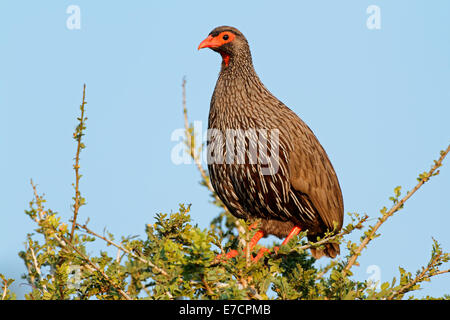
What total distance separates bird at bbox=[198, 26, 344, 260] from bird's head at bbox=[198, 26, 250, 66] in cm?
1

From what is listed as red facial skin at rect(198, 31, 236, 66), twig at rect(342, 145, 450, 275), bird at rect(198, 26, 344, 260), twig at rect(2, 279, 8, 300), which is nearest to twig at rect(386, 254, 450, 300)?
twig at rect(342, 145, 450, 275)

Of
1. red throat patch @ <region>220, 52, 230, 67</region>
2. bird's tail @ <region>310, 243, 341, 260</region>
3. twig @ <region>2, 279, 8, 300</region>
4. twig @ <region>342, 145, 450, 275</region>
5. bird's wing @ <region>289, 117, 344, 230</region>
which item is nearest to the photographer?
twig @ <region>2, 279, 8, 300</region>

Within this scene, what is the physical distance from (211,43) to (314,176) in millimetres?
2016

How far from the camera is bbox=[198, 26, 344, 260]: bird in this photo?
5852 mm

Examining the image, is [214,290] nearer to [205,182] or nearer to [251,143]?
[205,182]

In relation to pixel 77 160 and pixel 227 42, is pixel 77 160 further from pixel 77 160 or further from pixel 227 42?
pixel 227 42

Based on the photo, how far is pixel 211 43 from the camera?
6.46 metres

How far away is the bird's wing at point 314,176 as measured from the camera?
19.9ft

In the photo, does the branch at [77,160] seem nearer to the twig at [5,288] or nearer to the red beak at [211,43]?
the twig at [5,288]

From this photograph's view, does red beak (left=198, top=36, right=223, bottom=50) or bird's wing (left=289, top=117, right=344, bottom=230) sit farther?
red beak (left=198, top=36, right=223, bottom=50)

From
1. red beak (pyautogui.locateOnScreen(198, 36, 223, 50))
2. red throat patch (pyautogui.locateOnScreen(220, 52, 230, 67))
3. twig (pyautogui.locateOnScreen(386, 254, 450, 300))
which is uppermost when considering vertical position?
red beak (pyautogui.locateOnScreen(198, 36, 223, 50))

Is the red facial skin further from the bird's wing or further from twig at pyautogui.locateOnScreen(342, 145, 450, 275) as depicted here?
twig at pyautogui.locateOnScreen(342, 145, 450, 275)

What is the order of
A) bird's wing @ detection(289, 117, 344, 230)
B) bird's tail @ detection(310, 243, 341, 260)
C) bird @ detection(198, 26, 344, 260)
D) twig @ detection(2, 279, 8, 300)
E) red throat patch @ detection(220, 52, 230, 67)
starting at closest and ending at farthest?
twig @ detection(2, 279, 8, 300), bird @ detection(198, 26, 344, 260), bird's wing @ detection(289, 117, 344, 230), bird's tail @ detection(310, 243, 341, 260), red throat patch @ detection(220, 52, 230, 67)

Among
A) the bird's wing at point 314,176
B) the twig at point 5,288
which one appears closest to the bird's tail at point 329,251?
the bird's wing at point 314,176
